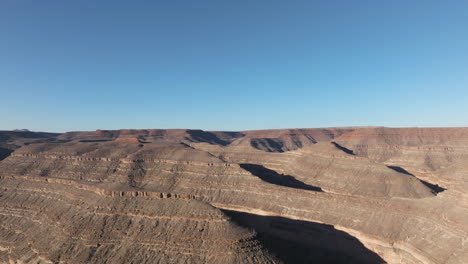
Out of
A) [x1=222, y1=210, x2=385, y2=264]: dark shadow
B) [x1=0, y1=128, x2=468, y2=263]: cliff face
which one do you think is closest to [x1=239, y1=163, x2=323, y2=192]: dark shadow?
[x1=0, y1=128, x2=468, y2=263]: cliff face

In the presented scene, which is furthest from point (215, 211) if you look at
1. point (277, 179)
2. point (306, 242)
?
point (277, 179)

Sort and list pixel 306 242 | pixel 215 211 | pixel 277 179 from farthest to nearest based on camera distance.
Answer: pixel 277 179
pixel 306 242
pixel 215 211

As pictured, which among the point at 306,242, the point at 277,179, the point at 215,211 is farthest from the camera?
the point at 277,179

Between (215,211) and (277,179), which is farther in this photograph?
(277,179)

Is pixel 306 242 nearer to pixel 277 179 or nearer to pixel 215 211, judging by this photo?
pixel 215 211

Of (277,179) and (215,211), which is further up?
(277,179)

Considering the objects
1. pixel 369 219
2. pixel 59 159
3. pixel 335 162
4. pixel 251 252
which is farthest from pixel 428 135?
pixel 59 159
